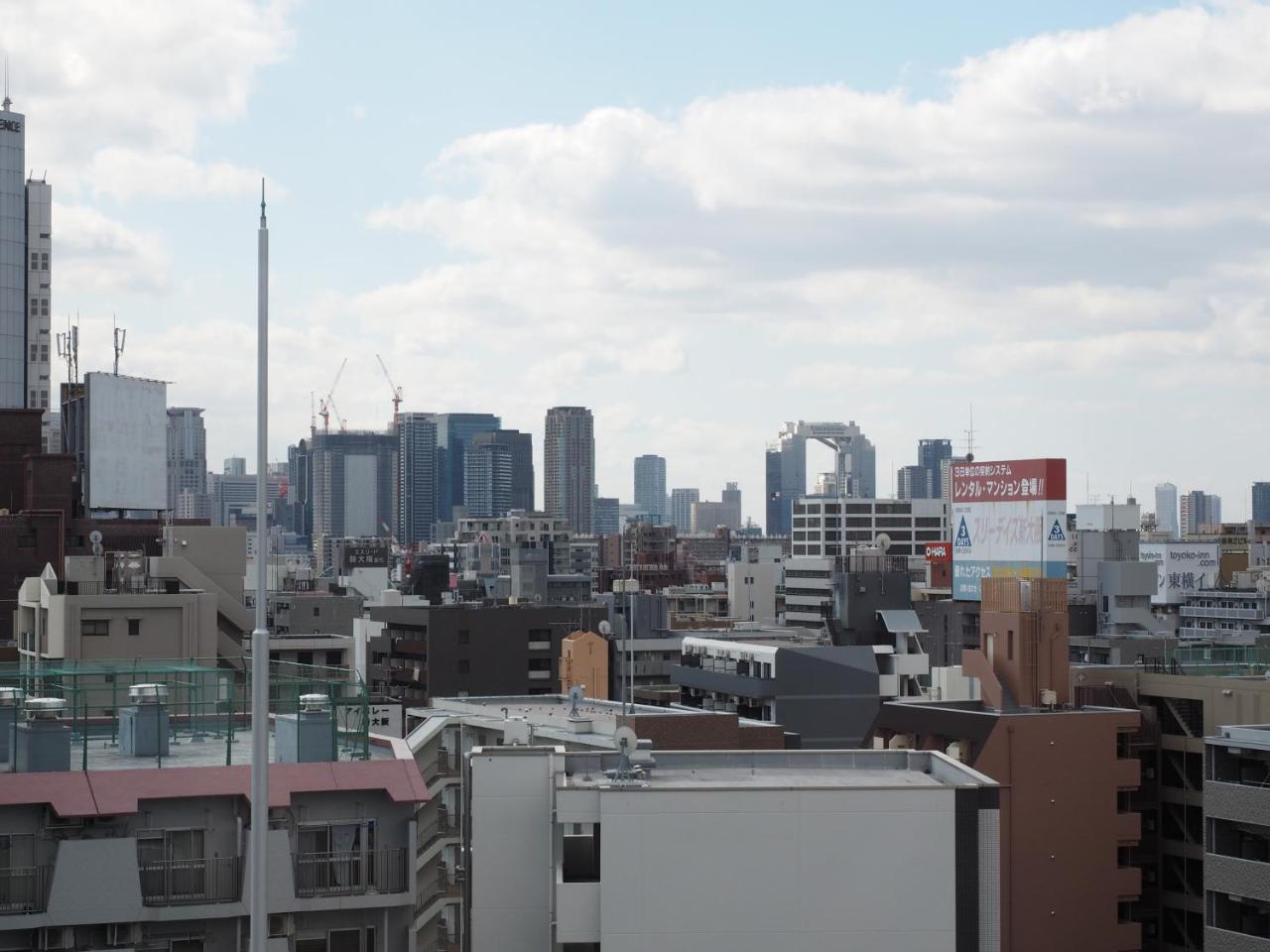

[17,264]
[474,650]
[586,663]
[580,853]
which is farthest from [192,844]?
[17,264]

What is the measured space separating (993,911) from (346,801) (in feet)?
39.1

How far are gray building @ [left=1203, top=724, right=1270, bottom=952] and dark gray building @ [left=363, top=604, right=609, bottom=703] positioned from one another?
56.7 meters

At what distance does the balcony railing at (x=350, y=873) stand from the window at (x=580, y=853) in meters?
6.18

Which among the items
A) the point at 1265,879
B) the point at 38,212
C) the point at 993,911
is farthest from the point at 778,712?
the point at 38,212

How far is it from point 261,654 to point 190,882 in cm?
657

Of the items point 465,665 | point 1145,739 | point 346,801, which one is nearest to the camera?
point 346,801

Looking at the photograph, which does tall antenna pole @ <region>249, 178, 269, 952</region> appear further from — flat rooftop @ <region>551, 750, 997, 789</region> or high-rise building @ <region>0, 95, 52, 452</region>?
high-rise building @ <region>0, 95, 52, 452</region>

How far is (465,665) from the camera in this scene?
10081 cm

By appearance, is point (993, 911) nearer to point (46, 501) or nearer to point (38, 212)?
point (46, 501)

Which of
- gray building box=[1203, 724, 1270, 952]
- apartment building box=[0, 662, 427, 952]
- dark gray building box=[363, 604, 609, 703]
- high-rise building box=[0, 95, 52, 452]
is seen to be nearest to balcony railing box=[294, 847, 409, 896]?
apartment building box=[0, 662, 427, 952]

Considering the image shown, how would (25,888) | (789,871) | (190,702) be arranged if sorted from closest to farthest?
(25,888) < (190,702) < (789,871)

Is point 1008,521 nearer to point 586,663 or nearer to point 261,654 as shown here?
point 586,663

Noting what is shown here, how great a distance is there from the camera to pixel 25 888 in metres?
24.1

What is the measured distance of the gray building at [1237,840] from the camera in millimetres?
45812
